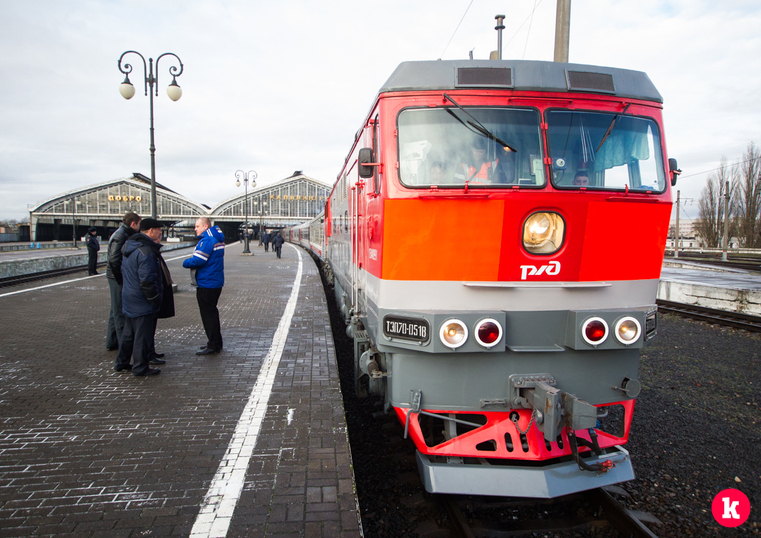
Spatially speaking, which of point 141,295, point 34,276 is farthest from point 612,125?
point 34,276

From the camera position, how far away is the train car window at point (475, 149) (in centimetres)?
377

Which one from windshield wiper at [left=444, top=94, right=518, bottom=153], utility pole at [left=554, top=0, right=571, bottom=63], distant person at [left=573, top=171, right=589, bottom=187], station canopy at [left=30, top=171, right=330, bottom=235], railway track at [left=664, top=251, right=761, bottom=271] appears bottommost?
railway track at [left=664, top=251, right=761, bottom=271]

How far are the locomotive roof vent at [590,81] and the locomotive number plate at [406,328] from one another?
2.28 meters

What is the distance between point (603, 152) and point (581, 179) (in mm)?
346

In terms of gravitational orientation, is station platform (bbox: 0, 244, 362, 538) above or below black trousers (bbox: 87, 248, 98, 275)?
below

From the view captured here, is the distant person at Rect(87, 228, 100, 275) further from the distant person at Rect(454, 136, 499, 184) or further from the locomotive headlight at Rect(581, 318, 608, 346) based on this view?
the locomotive headlight at Rect(581, 318, 608, 346)

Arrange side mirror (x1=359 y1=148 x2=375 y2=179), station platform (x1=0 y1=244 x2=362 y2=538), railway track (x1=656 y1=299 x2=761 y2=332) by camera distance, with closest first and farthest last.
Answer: station platform (x1=0 y1=244 x2=362 y2=538), side mirror (x1=359 y1=148 x2=375 y2=179), railway track (x1=656 y1=299 x2=761 y2=332)

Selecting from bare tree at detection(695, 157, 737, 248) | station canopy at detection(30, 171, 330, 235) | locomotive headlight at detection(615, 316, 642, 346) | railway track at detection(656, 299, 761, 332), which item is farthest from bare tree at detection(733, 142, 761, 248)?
station canopy at detection(30, 171, 330, 235)

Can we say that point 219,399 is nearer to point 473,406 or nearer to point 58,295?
point 473,406

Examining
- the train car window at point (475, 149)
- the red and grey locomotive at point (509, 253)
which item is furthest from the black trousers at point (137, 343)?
the train car window at point (475, 149)

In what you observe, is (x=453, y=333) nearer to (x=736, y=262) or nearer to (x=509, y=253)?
(x=509, y=253)

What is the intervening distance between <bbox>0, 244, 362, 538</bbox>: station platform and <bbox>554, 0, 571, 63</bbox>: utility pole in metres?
6.59

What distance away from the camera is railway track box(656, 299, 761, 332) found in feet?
33.7

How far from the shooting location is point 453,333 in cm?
365
